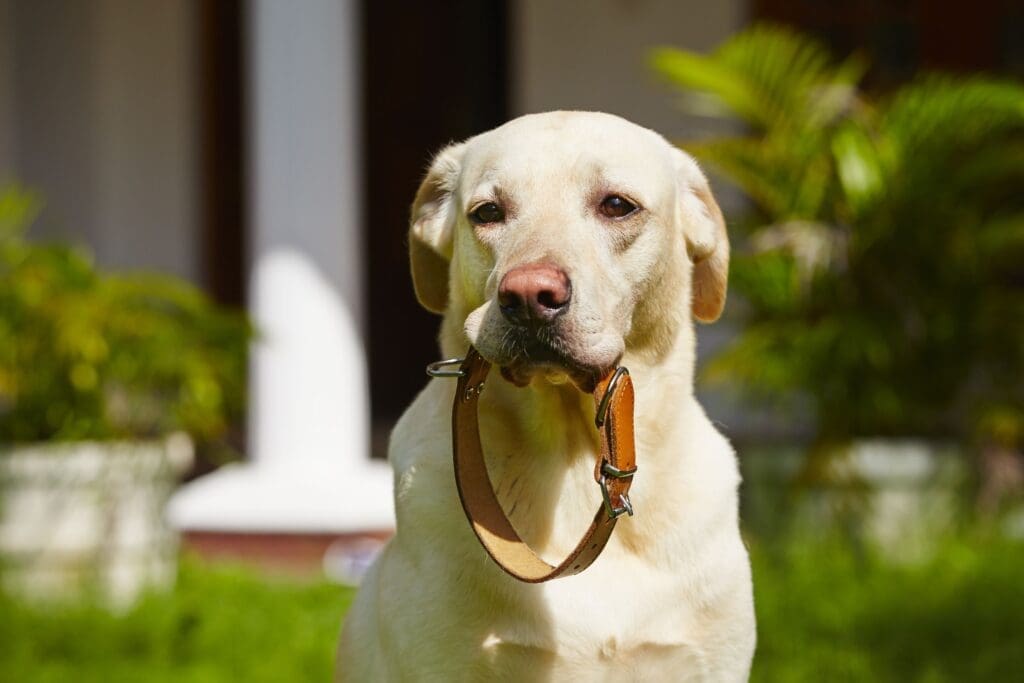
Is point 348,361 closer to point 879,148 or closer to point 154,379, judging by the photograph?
point 154,379

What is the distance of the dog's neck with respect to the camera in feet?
7.14

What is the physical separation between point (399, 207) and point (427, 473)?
6462 mm

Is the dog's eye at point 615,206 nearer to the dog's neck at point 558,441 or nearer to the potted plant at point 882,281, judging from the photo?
the dog's neck at point 558,441

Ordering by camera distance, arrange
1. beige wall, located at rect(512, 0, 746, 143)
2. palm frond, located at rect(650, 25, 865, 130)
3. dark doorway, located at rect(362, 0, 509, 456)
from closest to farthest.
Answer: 1. palm frond, located at rect(650, 25, 865, 130)
2. beige wall, located at rect(512, 0, 746, 143)
3. dark doorway, located at rect(362, 0, 509, 456)

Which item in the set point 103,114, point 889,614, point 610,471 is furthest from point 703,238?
point 103,114

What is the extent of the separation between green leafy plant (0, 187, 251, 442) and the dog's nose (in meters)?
3.21

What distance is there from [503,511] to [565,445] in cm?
20

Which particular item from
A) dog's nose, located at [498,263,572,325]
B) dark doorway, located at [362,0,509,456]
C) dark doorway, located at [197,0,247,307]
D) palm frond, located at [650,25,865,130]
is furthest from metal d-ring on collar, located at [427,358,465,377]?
dark doorway, located at [197,0,247,307]

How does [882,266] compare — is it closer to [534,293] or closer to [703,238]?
[703,238]

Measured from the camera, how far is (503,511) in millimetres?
2094

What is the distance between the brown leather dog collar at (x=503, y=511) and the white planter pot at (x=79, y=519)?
117 inches

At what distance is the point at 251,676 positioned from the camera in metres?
3.99

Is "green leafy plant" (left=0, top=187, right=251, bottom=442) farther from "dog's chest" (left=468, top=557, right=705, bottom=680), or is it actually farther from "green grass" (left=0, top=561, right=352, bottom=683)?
"dog's chest" (left=468, top=557, right=705, bottom=680)

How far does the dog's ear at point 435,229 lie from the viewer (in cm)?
235
